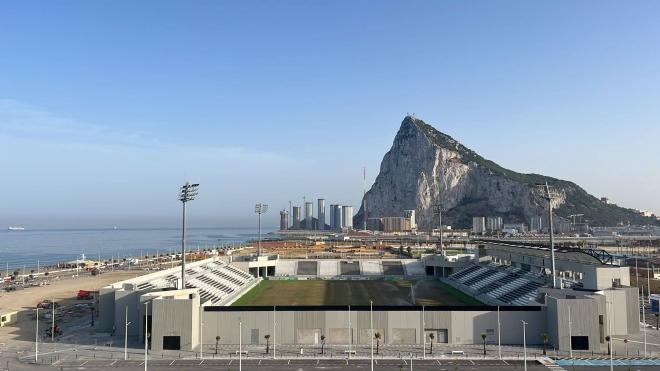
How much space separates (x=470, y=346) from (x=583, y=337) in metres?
10.3

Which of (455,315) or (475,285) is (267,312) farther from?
(475,285)

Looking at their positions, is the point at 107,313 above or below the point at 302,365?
above

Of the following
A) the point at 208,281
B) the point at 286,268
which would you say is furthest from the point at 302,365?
the point at 286,268

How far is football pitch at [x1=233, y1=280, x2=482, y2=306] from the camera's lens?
234 ft

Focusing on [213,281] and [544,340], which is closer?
[544,340]

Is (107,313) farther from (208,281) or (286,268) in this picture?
(286,268)

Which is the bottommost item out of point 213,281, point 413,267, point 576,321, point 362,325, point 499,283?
point 362,325

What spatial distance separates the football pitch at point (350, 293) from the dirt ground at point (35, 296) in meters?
25.5

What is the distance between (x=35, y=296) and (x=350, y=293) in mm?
52351

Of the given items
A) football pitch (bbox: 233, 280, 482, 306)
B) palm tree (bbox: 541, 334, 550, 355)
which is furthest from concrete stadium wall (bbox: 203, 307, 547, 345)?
football pitch (bbox: 233, 280, 482, 306)

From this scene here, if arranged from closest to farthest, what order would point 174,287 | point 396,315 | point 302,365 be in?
point 302,365 < point 396,315 < point 174,287

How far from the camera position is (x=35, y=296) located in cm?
8006

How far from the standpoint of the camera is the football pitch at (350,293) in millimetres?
71312

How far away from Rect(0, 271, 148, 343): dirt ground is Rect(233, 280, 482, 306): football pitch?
2546cm
